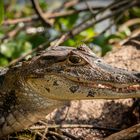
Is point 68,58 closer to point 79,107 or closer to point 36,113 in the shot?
point 36,113

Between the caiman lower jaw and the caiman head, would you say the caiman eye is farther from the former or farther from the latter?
the caiman lower jaw

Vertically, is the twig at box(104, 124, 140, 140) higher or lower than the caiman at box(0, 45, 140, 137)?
lower

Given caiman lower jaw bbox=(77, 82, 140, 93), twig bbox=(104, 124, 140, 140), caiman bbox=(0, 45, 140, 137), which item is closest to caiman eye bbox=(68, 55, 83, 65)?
caiman bbox=(0, 45, 140, 137)

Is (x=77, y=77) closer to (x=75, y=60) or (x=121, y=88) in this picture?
(x=75, y=60)

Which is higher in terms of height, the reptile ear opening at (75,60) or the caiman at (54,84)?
the reptile ear opening at (75,60)

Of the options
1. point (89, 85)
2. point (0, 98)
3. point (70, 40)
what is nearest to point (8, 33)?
point (70, 40)

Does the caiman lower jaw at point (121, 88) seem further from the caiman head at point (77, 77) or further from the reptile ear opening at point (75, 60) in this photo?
the reptile ear opening at point (75, 60)

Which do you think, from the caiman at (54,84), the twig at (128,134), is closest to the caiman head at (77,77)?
the caiman at (54,84)

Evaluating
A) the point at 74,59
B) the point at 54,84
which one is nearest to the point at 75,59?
the point at 74,59

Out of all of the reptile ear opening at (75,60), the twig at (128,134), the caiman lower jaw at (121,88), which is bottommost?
the twig at (128,134)
